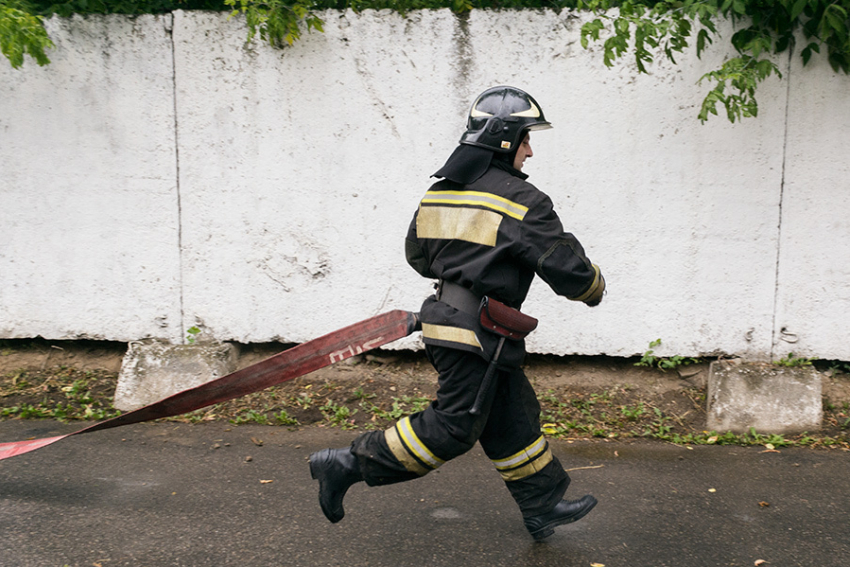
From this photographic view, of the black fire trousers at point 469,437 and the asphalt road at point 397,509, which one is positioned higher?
the black fire trousers at point 469,437

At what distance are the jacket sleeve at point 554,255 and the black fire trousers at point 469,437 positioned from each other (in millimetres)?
417

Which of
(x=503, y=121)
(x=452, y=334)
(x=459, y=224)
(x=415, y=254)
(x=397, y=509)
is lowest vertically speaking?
(x=397, y=509)

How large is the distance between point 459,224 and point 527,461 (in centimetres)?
99

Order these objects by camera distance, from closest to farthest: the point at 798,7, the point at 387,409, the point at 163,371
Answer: the point at 798,7 < the point at 387,409 < the point at 163,371

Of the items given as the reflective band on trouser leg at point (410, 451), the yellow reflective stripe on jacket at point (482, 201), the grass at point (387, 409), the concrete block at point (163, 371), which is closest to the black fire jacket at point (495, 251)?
the yellow reflective stripe on jacket at point (482, 201)

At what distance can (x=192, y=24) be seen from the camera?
4.29 m

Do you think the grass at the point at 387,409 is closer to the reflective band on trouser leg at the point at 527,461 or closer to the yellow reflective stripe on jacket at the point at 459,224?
the reflective band on trouser leg at the point at 527,461

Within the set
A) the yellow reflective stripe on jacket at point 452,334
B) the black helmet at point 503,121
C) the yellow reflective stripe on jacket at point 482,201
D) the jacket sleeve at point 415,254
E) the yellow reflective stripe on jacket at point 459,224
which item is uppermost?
the black helmet at point 503,121

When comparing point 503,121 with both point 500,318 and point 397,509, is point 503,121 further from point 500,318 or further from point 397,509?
point 397,509

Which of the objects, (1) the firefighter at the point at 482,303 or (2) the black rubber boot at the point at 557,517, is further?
(2) the black rubber boot at the point at 557,517

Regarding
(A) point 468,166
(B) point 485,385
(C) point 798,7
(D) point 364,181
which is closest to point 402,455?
(B) point 485,385

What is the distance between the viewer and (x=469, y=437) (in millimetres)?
2699

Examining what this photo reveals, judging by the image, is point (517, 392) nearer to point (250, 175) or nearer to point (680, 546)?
point (680, 546)

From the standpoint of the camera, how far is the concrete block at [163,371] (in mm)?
4438
